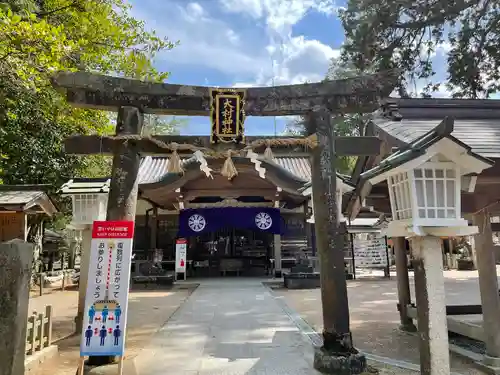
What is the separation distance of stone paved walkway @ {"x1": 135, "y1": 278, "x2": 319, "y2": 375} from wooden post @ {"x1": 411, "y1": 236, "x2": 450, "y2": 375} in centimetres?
169

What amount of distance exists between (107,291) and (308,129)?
3.57 m

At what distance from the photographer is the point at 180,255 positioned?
15.3m

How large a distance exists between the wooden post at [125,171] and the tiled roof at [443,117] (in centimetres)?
381

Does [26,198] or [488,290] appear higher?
[26,198]

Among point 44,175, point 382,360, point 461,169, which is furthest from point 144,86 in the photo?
point 44,175

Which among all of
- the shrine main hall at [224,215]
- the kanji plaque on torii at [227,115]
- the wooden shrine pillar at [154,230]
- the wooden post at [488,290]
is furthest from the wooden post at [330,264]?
the wooden shrine pillar at [154,230]

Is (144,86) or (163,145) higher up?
(144,86)

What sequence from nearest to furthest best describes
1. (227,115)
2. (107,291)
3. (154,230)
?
(107,291), (227,115), (154,230)

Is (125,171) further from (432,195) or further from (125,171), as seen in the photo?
(432,195)

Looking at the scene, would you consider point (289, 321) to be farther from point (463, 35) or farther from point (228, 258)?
point (463, 35)

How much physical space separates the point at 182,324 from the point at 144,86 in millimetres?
4928

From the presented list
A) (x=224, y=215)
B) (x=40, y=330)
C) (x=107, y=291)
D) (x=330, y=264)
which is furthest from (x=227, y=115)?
(x=224, y=215)

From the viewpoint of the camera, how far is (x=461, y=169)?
158 inches

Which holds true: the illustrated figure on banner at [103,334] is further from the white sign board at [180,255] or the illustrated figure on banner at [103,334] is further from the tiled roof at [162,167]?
the tiled roof at [162,167]
